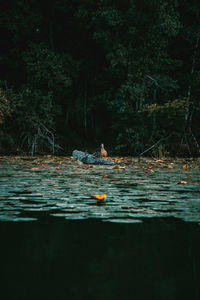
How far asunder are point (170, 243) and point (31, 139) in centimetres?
1691

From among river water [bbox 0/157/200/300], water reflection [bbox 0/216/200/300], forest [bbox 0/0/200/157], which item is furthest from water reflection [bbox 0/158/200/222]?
forest [bbox 0/0/200/157]

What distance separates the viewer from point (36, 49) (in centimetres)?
2173

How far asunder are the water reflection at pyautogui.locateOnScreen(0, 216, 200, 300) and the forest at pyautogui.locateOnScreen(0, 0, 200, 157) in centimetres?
1407

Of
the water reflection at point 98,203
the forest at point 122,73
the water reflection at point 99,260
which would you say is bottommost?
the water reflection at point 98,203

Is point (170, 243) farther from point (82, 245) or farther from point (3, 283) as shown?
point (3, 283)

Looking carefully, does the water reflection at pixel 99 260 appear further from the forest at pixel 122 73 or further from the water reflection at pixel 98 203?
the forest at pixel 122 73

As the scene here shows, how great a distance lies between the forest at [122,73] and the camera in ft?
62.5

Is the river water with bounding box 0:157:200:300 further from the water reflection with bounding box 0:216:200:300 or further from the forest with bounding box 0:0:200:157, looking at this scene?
the forest with bounding box 0:0:200:157

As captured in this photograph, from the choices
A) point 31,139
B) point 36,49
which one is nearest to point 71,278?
point 31,139

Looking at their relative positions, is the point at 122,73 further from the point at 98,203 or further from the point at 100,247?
the point at 100,247

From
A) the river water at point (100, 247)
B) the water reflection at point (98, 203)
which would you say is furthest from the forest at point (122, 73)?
the river water at point (100, 247)

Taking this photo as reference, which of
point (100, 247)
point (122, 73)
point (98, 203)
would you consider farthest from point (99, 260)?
point (122, 73)

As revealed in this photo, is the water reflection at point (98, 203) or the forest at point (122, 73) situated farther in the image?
the forest at point (122, 73)

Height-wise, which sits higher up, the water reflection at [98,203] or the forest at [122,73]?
the forest at [122,73]
